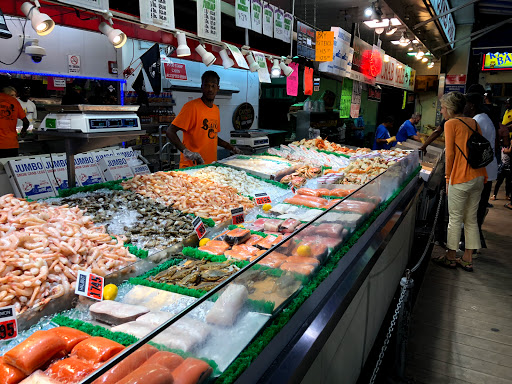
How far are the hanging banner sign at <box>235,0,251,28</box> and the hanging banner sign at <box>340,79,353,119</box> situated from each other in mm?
3606

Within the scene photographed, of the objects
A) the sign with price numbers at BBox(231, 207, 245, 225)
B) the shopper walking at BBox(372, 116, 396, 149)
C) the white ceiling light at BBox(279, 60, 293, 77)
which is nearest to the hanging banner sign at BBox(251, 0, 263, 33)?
the white ceiling light at BBox(279, 60, 293, 77)

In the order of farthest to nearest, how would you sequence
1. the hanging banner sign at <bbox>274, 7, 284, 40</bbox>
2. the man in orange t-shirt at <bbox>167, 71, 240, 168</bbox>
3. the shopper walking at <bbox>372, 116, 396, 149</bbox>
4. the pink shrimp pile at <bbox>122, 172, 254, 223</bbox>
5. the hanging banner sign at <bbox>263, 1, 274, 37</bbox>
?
the shopper walking at <bbox>372, 116, 396, 149</bbox>, the hanging banner sign at <bbox>274, 7, 284, 40</bbox>, the hanging banner sign at <bbox>263, 1, 274, 37</bbox>, the man in orange t-shirt at <bbox>167, 71, 240, 168</bbox>, the pink shrimp pile at <bbox>122, 172, 254, 223</bbox>

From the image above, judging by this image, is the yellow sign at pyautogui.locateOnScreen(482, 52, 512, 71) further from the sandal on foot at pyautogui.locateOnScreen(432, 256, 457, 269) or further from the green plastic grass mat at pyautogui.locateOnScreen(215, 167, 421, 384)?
the green plastic grass mat at pyautogui.locateOnScreen(215, 167, 421, 384)

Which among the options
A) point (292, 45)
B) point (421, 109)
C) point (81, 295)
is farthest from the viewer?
point (421, 109)

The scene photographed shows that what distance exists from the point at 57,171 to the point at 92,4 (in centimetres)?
266

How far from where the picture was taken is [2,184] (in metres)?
4.45

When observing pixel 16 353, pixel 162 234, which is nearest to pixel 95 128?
pixel 162 234

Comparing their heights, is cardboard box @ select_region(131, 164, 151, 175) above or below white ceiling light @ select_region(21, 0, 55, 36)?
below

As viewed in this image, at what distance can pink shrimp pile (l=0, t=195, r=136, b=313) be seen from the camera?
→ 178 centimetres

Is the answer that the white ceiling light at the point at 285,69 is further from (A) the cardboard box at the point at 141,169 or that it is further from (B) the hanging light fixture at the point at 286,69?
(A) the cardboard box at the point at 141,169

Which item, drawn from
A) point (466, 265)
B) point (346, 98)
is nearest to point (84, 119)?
point (466, 265)

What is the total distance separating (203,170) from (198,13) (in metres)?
1.73

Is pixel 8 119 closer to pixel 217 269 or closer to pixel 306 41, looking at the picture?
pixel 306 41

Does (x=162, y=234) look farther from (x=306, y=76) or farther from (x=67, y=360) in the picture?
(x=306, y=76)
